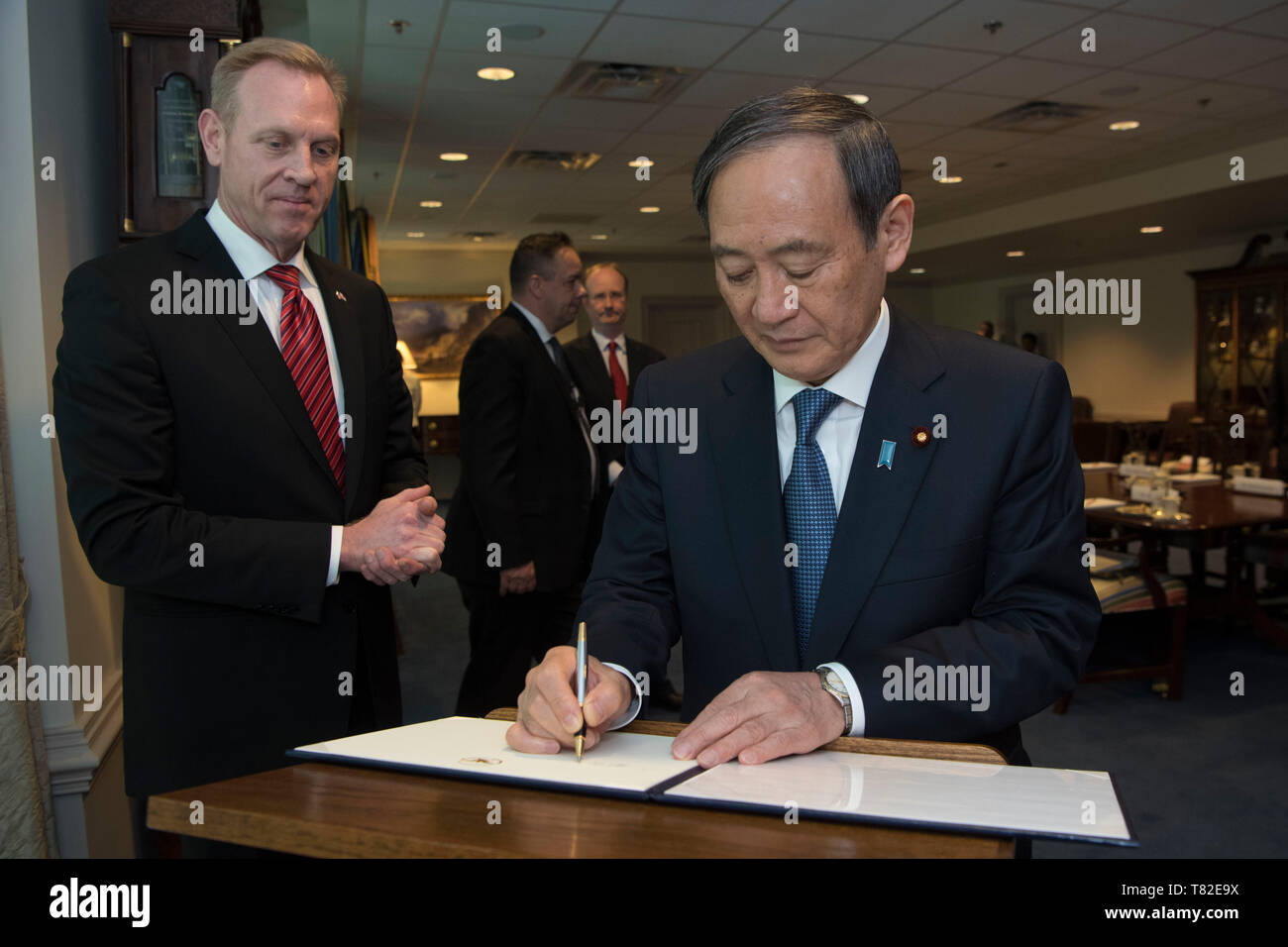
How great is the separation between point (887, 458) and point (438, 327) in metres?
13.3

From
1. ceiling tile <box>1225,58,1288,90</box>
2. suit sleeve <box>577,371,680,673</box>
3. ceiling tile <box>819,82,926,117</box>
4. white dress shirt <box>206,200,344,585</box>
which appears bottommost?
suit sleeve <box>577,371,680,673</box>

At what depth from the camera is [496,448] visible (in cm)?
335

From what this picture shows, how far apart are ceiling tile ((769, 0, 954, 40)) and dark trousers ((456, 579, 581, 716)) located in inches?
131

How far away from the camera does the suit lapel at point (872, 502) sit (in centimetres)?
126

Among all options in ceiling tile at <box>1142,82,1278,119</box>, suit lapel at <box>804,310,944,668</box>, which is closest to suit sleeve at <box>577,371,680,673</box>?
suit lapel at <box>804,310,944,668</box>

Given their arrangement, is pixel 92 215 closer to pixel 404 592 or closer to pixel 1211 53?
pixel 404 592

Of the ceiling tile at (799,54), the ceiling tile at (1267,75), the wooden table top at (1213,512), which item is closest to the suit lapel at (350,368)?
the wooden table top at (1213,512)

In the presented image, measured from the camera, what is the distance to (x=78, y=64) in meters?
2.14

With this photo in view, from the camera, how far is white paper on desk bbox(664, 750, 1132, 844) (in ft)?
2.43

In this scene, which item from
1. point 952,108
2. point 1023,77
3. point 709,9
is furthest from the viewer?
point 952,108

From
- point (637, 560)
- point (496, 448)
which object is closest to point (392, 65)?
point (496, 448)

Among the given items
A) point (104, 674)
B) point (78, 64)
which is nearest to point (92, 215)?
point (78, 64)

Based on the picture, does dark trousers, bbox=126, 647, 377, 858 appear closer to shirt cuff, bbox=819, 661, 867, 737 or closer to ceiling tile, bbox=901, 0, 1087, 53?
shirt cuff, bbox=819, 661, 867, 737

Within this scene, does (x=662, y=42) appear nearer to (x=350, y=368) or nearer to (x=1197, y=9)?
(x=1197, y=9)
